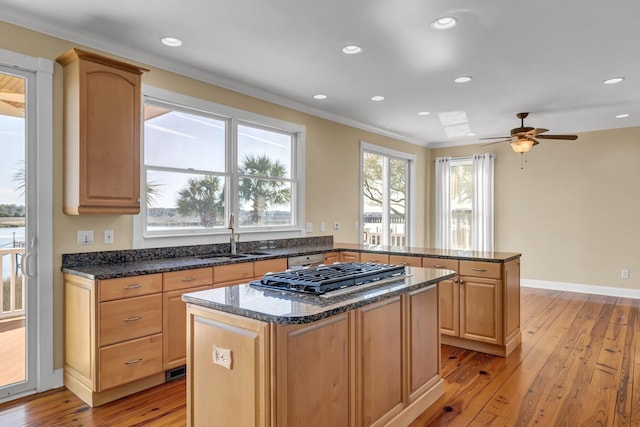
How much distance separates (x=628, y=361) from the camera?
11.5 ft

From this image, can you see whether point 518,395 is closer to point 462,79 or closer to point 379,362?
point 379,362

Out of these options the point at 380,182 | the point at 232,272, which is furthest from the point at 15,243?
the point at 380,182

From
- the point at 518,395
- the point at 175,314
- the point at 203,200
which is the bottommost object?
the point at 518,395

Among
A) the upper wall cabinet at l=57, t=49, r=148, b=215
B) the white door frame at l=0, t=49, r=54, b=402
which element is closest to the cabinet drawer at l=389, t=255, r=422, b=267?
the upper wall cabinet at l=57, t=49, r=148, b=215

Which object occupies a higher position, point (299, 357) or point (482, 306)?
point (299, 357)

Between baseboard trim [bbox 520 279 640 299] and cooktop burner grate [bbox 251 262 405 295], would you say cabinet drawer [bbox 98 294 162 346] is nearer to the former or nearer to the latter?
cooktop burner grate [bbox 251 262 405 295]

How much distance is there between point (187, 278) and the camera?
3127 millimetres

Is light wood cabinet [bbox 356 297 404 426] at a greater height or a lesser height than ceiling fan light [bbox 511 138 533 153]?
lesser

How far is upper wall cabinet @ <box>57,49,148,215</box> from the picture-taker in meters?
2.85

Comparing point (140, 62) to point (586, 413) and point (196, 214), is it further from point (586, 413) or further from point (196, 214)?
point (586, 413)

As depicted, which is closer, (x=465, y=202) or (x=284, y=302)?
(x=284, y=302)

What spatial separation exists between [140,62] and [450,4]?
8.24ft

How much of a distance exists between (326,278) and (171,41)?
2.33m

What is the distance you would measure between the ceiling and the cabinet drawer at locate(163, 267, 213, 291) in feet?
5.93
